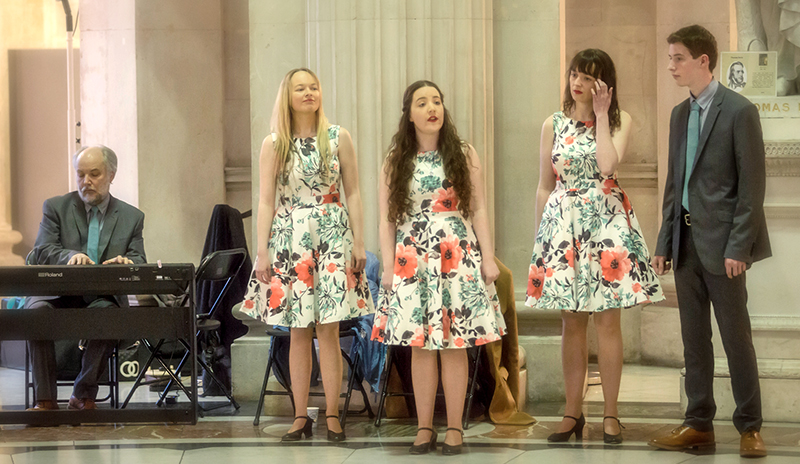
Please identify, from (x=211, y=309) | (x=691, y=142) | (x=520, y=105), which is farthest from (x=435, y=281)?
(x=211, y=309)

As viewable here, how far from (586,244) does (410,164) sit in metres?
0.88

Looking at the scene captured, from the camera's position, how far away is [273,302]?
455 cm

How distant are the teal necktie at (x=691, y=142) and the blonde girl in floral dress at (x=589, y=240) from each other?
0.26 metres

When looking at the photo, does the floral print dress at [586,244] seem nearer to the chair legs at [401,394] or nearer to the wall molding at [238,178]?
the chair legs at [401,394]

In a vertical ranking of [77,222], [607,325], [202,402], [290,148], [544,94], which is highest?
[544,94]

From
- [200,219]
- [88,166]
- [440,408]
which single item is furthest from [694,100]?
[200,219]

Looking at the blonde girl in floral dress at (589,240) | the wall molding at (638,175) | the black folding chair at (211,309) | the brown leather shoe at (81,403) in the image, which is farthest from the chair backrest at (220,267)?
the wall molding at (638,175)

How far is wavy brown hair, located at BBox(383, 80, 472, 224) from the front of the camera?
436 cm

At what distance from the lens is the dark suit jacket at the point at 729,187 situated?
161 inches

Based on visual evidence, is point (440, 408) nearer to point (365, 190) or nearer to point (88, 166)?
point (365, 190)

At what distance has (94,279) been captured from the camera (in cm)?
483

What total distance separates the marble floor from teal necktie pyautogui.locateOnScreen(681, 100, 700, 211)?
115 centimetres

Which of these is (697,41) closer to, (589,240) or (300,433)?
(589,240)

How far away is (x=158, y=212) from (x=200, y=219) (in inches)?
13.0
